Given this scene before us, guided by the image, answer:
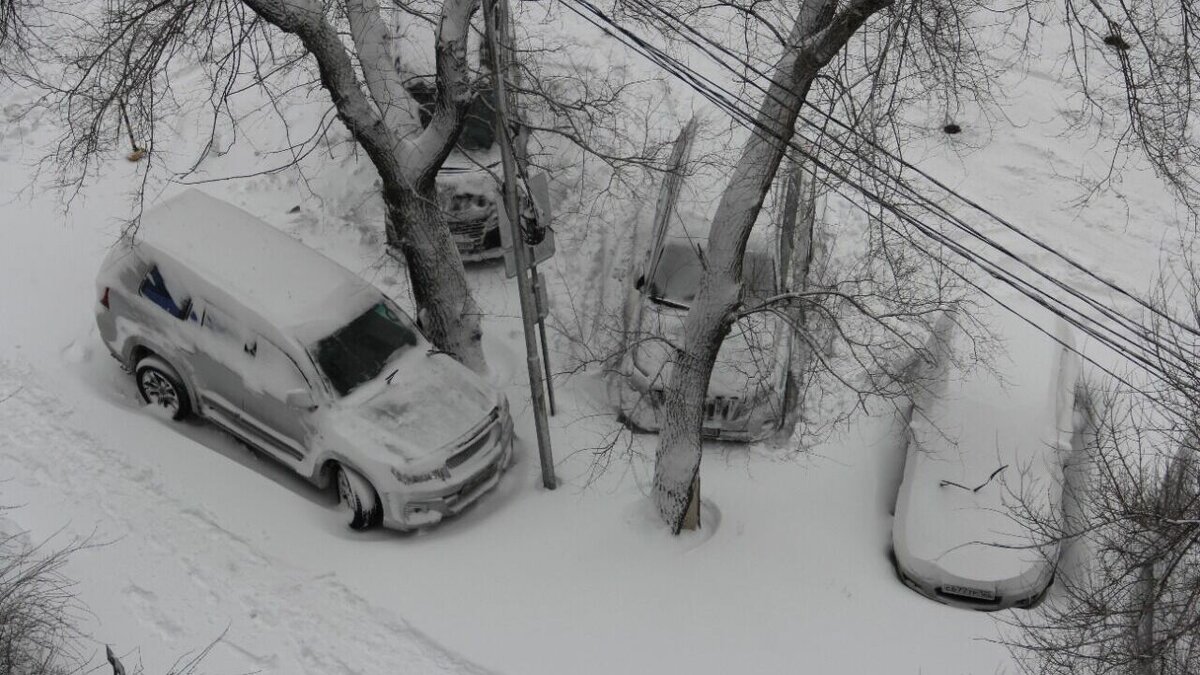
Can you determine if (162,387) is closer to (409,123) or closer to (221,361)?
(221,361)

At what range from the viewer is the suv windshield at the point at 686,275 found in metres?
10.3

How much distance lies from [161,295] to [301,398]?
1721 millimetres

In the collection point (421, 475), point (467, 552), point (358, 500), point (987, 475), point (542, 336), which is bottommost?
point (467, 552)

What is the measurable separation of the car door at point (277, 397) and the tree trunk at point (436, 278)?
1.39 m

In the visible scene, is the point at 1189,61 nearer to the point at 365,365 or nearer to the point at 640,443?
the point at 640,443

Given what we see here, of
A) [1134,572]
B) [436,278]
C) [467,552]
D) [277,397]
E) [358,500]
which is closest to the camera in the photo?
[1134,572]

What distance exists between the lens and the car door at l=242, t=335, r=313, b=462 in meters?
8.70

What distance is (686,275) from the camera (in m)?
10.3

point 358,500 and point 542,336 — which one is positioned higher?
point 542,336

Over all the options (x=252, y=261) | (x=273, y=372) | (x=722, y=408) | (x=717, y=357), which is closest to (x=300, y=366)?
(x=273, y=372)

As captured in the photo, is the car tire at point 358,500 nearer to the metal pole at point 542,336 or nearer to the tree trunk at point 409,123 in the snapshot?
the tree trunk at point 409,123

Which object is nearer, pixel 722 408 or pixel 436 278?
pixel 436 278

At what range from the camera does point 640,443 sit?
971 cm

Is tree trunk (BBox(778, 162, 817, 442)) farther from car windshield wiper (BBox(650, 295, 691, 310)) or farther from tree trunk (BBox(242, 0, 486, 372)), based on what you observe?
tree trunk (BBox(242, 0, 486, 372))
